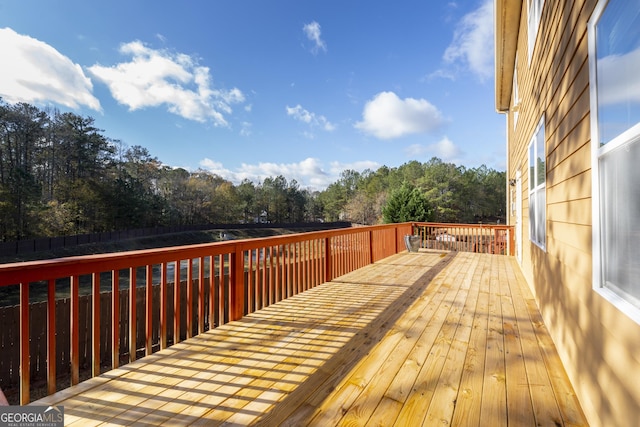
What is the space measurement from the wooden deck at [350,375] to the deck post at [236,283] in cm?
13

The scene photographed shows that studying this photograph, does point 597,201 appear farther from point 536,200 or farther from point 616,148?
point 536,200

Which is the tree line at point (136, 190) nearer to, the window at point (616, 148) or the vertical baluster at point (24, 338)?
the window at point (616, 148)

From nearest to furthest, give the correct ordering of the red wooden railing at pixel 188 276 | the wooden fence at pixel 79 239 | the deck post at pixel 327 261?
the red wooden railing at pixel 188 276 → the deck post at pixel 327 261 → the wooden fence at pixel 79 239

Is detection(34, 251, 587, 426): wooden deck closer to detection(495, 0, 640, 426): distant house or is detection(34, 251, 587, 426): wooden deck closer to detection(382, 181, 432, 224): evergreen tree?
detection(495, 0, 640, 426): distant house

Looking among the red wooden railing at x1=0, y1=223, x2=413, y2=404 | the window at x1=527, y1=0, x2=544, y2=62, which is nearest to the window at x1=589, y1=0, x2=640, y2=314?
the window at x1=527, y1=0, x2=544, y2=62

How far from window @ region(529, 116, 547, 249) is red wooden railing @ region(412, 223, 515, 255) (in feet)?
13.9

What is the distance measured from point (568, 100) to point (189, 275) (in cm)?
313

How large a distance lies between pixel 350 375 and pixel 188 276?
1.53 meters

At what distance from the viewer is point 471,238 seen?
414 inches

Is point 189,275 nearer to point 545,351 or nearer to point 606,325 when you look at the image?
point 606,325

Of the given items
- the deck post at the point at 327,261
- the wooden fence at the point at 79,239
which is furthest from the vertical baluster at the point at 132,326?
the wooden fence at the point at 79,239

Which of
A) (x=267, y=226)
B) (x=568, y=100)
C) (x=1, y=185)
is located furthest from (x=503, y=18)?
(x=267, y=226)

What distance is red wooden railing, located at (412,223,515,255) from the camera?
8211 mm

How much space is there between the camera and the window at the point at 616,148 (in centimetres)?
112
